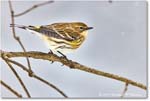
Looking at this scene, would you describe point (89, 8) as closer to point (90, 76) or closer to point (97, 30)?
point (97, 30)

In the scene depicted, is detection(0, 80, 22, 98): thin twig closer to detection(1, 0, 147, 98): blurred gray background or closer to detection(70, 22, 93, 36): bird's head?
detection(1, 0, 147, 98): blurred gray background

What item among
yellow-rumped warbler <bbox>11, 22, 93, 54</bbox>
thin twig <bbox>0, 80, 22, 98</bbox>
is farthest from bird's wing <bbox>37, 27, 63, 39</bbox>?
thin twig <bbox>0, 80, 22, 98</bbox>

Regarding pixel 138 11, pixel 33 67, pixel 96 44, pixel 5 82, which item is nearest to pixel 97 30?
pixel 96 44

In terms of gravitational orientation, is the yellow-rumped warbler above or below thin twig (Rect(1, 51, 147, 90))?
above

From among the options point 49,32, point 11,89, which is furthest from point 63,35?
point 11,89

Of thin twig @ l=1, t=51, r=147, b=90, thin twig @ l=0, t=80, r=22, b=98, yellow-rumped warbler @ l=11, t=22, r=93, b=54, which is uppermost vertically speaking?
yellow-rumped warbler @ l=11, t=22, r=93, b=54

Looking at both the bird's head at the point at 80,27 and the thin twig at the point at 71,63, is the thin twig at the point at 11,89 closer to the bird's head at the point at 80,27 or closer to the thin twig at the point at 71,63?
the thin twig at the point at 71,63
